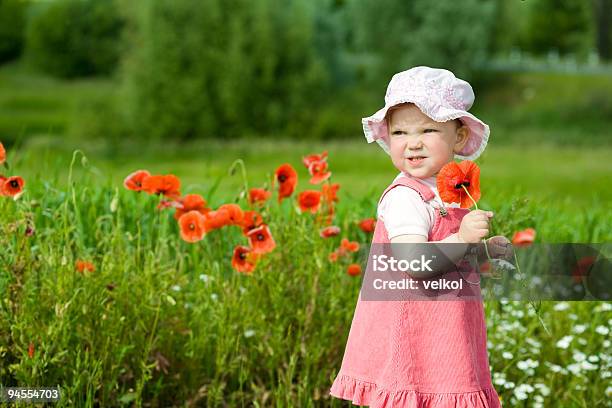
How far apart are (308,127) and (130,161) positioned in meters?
3.90

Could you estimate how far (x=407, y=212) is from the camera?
2189mm

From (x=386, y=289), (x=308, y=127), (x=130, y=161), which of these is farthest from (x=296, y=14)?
(x=386, y=289)

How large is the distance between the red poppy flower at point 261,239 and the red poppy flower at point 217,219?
0.36ft

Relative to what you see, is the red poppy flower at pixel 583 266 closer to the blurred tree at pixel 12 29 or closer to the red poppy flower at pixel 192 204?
the red poppy flower at pixel 192 204

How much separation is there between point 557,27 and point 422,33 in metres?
15.4

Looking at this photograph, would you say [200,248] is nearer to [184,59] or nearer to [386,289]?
[386,289]

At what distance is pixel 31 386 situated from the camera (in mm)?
2879

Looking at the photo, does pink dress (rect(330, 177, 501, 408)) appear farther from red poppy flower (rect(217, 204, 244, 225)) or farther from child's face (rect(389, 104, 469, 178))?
red poppy flower (rect(217, 204, 244, 225))

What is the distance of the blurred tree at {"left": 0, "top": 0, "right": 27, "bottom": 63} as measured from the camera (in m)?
30.1

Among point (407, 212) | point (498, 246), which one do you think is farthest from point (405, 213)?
point (498, 246)

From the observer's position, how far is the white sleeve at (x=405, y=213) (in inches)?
85.4

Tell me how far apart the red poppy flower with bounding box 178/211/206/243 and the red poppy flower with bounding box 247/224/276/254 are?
193mm

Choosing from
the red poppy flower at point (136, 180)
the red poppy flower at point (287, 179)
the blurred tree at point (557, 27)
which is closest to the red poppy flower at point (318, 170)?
the red poppy flower at point (287, 179)

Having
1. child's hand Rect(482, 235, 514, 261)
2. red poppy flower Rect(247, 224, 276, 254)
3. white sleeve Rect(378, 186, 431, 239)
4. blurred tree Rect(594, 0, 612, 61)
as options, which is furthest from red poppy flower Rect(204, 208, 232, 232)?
blurred tree Rect(594, 0, 612, 61)
